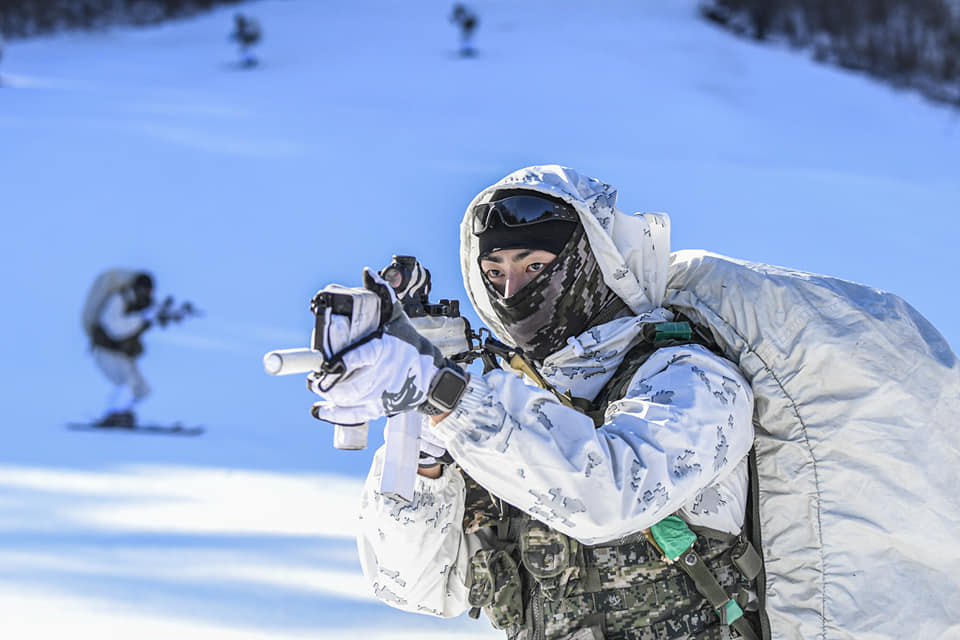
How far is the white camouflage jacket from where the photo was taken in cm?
166

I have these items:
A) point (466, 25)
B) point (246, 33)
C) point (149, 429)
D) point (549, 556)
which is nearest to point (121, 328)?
point (149, 429)

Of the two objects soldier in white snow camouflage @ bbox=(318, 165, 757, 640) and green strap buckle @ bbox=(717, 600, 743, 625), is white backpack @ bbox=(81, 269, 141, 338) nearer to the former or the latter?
soldier in white snow camouflage @ bbox=(318, 165, 757, 640)

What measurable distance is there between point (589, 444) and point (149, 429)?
20.4ft

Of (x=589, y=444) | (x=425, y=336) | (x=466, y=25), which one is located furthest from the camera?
(x=466, y=25)

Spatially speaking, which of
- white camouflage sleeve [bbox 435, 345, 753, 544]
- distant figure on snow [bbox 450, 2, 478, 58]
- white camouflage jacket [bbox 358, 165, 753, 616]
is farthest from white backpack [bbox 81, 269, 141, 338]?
distant figure on snow [bbox 450, 2, 478, 58]

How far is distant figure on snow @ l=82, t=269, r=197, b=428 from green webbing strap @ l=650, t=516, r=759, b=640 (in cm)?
603

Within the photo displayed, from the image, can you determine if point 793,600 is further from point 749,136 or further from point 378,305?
point 749,136

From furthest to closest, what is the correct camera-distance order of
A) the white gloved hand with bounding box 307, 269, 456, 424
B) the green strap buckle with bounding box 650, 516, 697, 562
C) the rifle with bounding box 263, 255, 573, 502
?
1. the green strap buckle with bounding box 650, 516, 697, 562
2. the rifle with bounding box 263, 255, 573, 502
3. the white gloved hand with bounding box 307, 269, 456, 424

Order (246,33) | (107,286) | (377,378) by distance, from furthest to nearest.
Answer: (246,33)
(107,286)
(377,378)

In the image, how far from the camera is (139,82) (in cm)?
1917

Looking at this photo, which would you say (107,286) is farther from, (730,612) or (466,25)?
(466,25)

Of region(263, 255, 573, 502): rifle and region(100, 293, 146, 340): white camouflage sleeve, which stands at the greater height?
region(263, 255, 573, 502): rifle

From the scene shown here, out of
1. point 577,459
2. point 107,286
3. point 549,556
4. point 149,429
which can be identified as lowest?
point 149,429

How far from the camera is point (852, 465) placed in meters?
2.02
